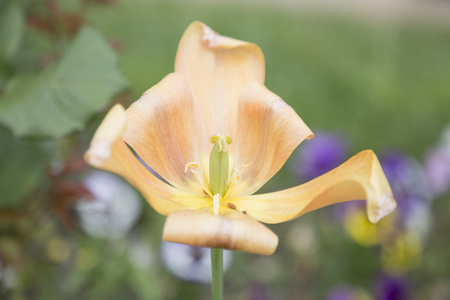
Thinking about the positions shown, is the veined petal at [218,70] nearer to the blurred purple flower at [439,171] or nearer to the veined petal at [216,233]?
the veined petal at [216,233]

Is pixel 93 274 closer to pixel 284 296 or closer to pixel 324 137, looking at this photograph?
pixel 284 296

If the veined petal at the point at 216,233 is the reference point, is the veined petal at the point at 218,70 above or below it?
above

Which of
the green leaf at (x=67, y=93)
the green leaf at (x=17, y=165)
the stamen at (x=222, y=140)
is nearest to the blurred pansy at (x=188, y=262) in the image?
the green leaf at (x=17, y=165)

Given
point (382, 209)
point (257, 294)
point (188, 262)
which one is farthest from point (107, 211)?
point (382, 209)

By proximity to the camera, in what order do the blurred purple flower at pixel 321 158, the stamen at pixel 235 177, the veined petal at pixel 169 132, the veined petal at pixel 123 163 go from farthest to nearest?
the blurred purple flower at pixel 321 158, the stamen at pixel 235 177, the veined petal at pixel 169 132, the veined petal at pixel 123 163

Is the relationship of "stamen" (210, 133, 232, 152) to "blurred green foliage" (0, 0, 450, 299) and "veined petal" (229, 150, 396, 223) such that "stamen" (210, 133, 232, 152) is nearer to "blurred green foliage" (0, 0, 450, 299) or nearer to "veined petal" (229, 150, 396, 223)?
"veined petal" (229, 150, 396, 223)

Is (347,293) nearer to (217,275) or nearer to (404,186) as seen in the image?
(404,186)

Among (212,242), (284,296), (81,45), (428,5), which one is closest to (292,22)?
(428,5)

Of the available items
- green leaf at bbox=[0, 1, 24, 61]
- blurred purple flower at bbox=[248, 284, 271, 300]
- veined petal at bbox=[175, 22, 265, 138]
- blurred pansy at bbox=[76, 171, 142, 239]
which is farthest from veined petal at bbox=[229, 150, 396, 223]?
blurred pansy at bbox=[76, 171, 142, 239]
